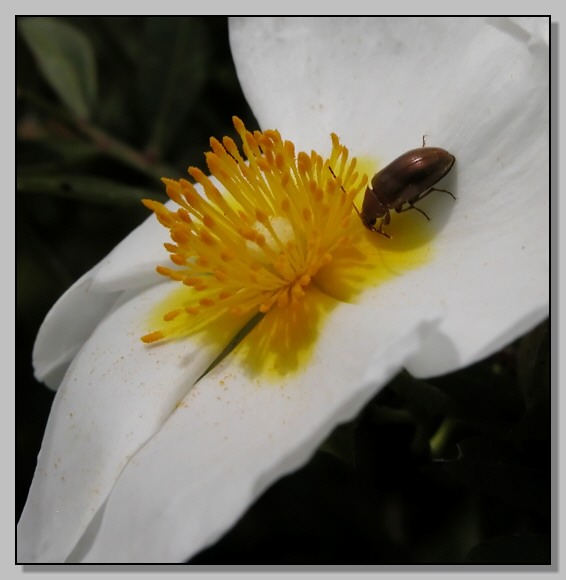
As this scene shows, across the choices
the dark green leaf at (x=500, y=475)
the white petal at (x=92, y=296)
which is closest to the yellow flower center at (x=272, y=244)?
the white petal at (x=92, y=296)

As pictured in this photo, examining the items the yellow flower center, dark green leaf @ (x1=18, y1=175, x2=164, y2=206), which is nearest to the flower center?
the yellow flower center

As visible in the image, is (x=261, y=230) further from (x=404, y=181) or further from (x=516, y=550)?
(x=516, y=550)

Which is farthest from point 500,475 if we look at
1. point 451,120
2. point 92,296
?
point 92,296

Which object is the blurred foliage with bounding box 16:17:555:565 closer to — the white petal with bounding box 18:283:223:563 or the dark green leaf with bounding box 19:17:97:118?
the dark green leaf with bounding box 19:17:97:118

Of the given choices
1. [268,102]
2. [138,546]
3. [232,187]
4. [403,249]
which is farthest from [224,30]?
[138,546]

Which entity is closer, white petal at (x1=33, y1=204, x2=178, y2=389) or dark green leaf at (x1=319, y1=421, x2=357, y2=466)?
dark green leaf at (x1=319, y1=421, x2=357, y2=466)

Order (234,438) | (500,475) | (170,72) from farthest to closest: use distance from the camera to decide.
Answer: (170,72)
(500,475)
(234,438)
